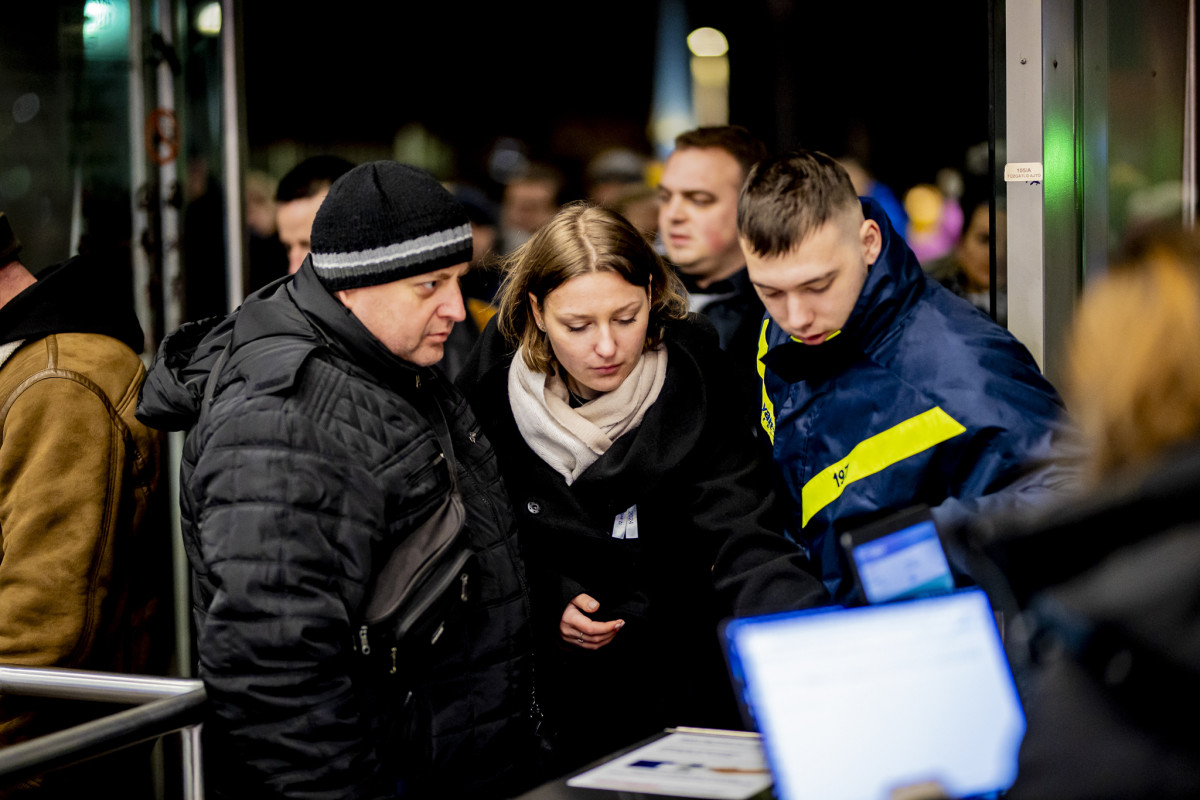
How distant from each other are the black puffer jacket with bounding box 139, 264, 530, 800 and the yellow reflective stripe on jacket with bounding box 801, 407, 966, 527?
591mm

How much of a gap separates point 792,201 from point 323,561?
1081 millimetres

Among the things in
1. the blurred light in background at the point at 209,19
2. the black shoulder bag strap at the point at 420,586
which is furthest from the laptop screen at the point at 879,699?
the blurred light in background at the point at 209,19

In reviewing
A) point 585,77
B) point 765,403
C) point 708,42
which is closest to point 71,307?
point 765,403

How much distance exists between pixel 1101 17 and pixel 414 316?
1.72 metres

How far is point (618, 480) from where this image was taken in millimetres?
2244

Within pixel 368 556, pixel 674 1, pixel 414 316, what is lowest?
pixel 368 556

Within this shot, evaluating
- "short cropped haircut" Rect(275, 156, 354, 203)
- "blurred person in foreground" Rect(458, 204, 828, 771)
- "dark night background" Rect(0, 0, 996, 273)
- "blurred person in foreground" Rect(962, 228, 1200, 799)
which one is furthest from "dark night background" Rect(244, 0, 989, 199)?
"blurred person in foreground" Rect(962, 228, 1200, 799)

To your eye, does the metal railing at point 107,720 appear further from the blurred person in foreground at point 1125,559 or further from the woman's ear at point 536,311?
the blurred person in foreground at point 1125,559

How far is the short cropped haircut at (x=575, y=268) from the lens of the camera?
2293mm

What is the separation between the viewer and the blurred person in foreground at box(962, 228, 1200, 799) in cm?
99

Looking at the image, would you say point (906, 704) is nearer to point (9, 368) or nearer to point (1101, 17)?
point (1101, 17)

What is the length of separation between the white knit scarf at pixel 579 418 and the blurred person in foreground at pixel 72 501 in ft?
2.87

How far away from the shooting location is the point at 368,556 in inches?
70.5

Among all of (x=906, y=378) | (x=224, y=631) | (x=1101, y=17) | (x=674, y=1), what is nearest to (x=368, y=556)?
(x=224, y=631)
